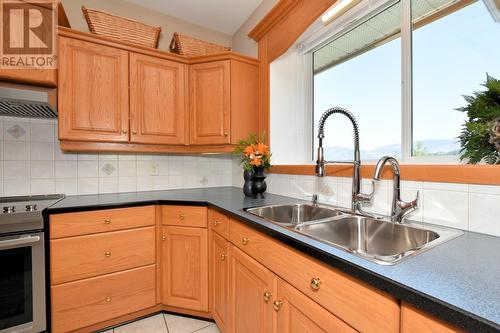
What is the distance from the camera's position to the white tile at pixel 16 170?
5.73ft

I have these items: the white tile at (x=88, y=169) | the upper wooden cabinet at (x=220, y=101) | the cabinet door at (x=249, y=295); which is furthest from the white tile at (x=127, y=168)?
the cabinet door at (x=249, y=295)

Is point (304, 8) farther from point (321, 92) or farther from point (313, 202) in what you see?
point (313, 202)

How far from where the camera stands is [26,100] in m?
1.43

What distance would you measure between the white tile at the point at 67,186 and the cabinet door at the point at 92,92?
43 centimetres

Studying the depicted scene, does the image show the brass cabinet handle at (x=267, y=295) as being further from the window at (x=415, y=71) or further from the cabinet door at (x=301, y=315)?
the window at (x=415, y=71)

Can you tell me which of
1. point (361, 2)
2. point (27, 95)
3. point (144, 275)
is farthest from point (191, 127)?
point (361, 2)

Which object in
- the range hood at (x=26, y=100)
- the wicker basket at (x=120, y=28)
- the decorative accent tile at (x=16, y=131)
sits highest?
the wicker basket at (x=120, y=28)

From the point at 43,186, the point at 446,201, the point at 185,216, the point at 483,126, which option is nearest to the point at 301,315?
the point at 446,201

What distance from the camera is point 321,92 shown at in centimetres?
203

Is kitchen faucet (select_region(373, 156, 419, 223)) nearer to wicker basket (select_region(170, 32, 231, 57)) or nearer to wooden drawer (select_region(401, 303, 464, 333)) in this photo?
wooden drawer (select_region(401, 303, 464, 333))

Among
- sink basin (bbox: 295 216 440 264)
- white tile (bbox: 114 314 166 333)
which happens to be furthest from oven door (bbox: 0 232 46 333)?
A: sink basin (bbox: 295 216 440 264)

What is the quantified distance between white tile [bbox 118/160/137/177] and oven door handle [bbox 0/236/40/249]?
2.83 feet

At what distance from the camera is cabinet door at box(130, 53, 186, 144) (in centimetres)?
191

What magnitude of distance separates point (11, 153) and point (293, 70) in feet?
7.45
